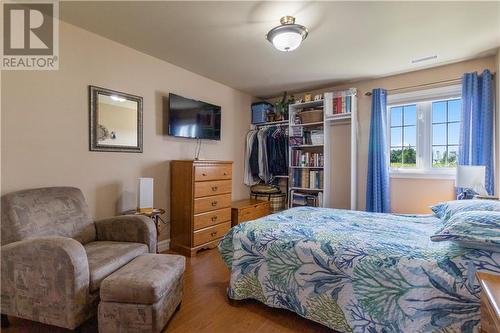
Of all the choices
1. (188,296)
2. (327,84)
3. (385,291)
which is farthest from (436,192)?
(188,296)

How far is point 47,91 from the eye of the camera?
204 centimetres

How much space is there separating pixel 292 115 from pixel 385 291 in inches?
121

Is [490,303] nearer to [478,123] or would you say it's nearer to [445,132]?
[478,123]

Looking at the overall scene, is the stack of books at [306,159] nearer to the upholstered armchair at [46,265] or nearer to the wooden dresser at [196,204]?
the wooden dresser at [196,204]

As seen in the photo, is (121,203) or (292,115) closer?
(121,203)

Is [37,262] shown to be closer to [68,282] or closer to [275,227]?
[68,282]

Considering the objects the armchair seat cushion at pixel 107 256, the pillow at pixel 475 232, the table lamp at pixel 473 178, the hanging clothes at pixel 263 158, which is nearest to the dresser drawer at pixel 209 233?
the armchair seat cushion at pixel 107 256

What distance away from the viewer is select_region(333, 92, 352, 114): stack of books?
3.44 m

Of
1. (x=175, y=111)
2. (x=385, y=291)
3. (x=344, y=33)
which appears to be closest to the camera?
(x=385, y=291)

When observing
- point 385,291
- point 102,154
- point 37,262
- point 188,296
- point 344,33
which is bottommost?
point 188,296

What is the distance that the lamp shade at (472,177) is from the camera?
2.32m

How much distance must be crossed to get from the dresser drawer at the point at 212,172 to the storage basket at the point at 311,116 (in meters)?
1.48

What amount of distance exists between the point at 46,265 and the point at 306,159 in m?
3.28

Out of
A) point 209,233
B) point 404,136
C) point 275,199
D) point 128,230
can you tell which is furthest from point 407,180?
point 128,230
